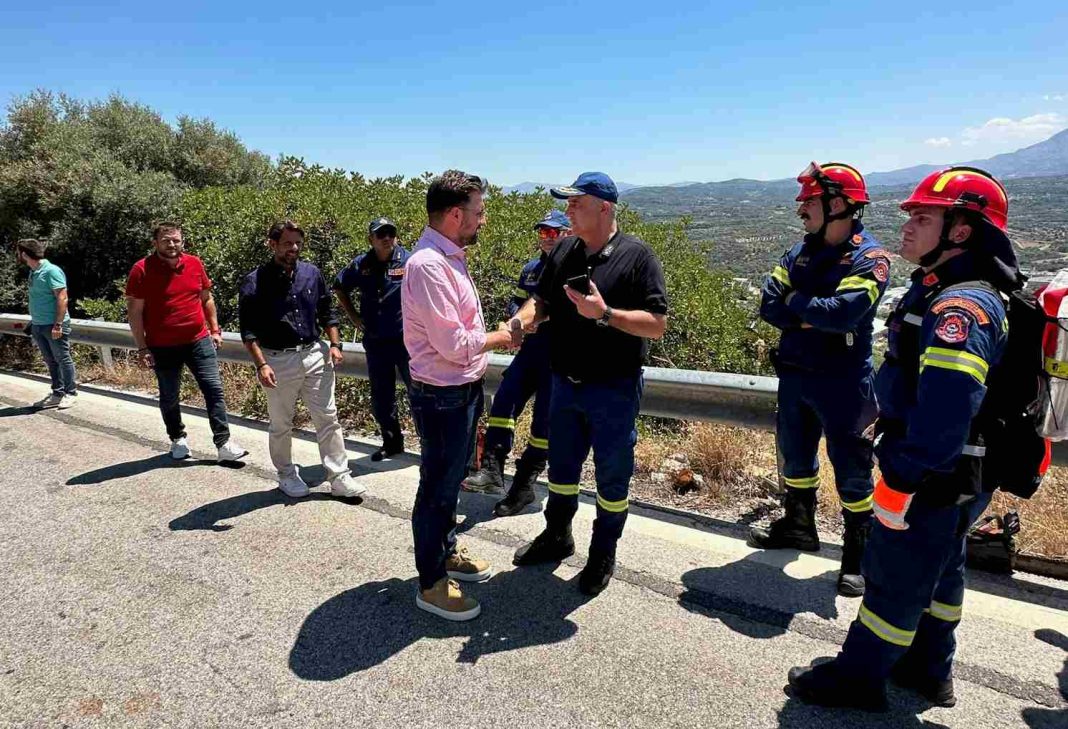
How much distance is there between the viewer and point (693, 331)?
344 inches

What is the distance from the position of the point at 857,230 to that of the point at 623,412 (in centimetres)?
147

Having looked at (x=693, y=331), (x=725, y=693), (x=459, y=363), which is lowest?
(x=725, y=693)

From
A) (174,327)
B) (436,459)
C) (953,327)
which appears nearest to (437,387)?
(436,459)

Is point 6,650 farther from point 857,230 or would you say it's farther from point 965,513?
point 857,230

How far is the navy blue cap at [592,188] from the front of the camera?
3164 mm

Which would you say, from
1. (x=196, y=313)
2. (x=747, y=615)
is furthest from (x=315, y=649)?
(x=196, y=313)

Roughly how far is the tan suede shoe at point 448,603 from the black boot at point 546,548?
49 centimetres

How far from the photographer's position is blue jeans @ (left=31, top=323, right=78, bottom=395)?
295 inches

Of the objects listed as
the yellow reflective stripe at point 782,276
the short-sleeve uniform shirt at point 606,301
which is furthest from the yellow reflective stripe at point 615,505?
the yellow reflective stripe at point 782,276

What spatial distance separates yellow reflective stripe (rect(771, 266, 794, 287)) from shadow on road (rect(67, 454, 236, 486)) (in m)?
4.19

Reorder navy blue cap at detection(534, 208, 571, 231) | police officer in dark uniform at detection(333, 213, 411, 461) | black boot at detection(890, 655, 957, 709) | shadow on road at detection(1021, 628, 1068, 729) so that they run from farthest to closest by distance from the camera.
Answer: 1. police officer in dark uniform at detection(333, 213, 411, 461)
2. navy blue cap at detection(534, 208, 571, 231)
3. black boot at detection(890, 655, 957, 709)
4. shadow on road at detection(1021, 628, 1068, 729)

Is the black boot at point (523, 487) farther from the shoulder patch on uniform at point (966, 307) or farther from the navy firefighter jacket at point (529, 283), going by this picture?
the shoulder patch on uniform at point (966, 307)

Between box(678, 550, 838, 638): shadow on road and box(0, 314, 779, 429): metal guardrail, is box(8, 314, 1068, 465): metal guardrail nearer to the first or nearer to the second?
box(0, 314, 779, 429): metal guardrail

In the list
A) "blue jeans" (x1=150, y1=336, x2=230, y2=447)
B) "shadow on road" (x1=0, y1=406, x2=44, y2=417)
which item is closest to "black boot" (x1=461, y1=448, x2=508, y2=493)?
"blue jeans" (x1=150, y1=336, x2=230, y2=447)
